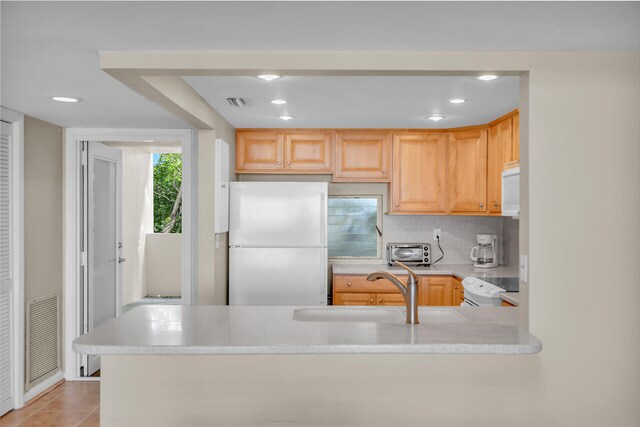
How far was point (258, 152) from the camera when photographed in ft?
15.2

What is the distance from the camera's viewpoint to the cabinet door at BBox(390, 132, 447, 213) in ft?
15.2

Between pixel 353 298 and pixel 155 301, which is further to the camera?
pixel 155 301

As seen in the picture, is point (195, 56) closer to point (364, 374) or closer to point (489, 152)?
point (364, 374)

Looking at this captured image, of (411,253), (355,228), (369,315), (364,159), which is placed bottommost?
(369,315)

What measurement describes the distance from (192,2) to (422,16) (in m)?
0.78

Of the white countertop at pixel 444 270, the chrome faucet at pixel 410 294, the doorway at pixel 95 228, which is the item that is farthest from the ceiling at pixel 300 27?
the white countertop at pixel 444 270

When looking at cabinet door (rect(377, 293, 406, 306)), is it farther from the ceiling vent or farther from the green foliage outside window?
the green foliage outside window

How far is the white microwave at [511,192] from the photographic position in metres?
3.45

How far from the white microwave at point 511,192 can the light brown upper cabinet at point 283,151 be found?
1588 millimetres

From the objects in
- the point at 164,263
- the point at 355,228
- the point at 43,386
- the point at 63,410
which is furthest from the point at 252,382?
the point at 164,263

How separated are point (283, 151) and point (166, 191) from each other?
4717 mm

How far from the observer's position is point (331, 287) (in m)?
4.91

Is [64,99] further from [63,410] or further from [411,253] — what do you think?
[411,253]

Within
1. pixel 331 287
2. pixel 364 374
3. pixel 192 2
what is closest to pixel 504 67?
pixel 192 2
